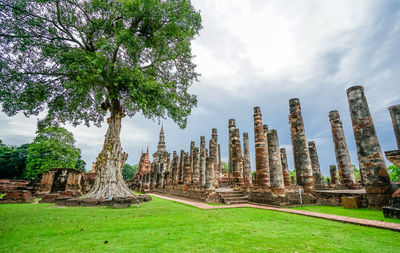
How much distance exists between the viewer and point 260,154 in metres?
14.8

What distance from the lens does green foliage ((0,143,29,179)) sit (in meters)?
30.8

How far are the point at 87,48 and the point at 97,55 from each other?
3.57 meters

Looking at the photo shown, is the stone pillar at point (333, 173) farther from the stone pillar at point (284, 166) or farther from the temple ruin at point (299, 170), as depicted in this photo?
the stone pillar at point (284, 166)

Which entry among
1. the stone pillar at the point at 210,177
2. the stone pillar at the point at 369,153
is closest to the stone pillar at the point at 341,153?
the stone pillar at the point at 369,153

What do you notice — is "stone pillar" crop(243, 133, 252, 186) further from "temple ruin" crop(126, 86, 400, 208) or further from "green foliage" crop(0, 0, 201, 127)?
"green foliage" crop(0, 0, 201, 127)

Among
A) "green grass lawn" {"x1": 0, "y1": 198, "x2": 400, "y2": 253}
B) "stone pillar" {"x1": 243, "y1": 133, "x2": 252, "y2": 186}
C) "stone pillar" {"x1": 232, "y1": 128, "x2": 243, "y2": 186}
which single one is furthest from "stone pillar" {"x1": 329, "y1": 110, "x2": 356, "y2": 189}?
"green grass lawn" {"x1": 0, "y1": 198, "x2": 400, "y2": 253}

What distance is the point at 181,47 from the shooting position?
13664 millimetres

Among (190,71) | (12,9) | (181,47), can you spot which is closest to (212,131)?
(190,71)

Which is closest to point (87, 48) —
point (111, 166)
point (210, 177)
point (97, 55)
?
point (97, 55)

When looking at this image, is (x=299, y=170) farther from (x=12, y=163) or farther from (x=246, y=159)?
(x=12, y=163)

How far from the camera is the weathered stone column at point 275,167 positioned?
12828mm

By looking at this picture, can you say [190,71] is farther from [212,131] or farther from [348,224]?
[348,224]

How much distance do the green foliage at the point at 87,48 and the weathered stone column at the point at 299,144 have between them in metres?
9.14

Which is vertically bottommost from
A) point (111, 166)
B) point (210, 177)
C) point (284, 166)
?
point (210, 177)
